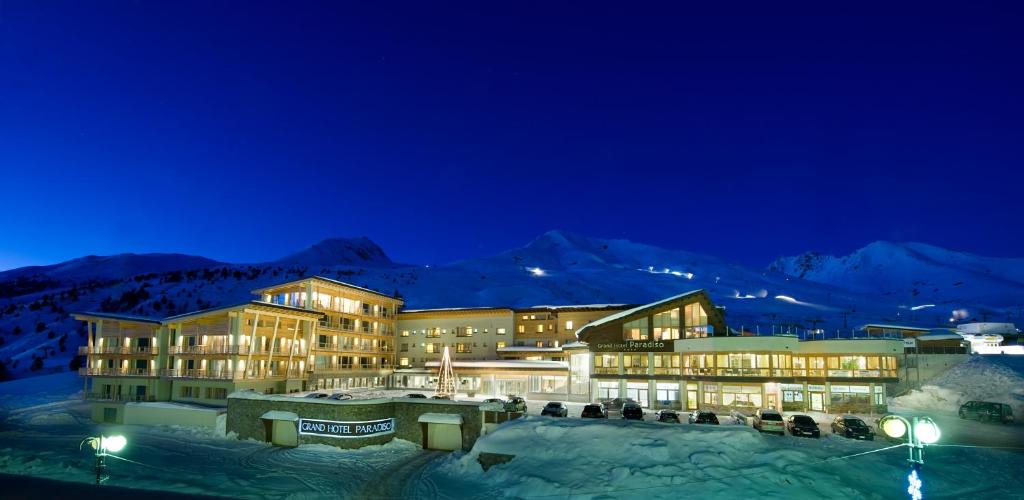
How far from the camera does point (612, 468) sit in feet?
98.4

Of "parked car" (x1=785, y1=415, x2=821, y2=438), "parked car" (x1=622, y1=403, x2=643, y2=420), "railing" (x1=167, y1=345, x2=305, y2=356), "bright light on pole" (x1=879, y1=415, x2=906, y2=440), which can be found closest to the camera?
"bright light on pole" (x1=879, y1=415, x2=906, y2=440)

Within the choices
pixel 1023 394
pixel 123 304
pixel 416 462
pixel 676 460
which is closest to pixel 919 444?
pixel 676 460

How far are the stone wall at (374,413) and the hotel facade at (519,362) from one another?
558 inches

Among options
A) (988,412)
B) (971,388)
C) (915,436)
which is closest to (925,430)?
(915,436)

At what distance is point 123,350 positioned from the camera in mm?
61500

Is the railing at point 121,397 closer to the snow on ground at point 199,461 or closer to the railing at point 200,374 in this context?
the railing at point 200,374

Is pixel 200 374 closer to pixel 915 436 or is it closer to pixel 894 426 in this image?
pixel 894 426

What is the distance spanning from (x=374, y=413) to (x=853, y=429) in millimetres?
29751

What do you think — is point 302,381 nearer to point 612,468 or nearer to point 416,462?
point 416,462

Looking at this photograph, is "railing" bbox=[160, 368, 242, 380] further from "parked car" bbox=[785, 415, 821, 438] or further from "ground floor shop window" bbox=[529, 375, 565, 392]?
"parked car" bbox=[785, 415, 821, 438]

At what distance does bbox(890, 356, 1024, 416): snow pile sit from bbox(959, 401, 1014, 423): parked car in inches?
140

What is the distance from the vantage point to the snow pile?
52.8 metres

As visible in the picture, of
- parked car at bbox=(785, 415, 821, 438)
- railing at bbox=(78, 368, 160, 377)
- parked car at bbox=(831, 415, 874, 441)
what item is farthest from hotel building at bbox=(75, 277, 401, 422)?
parked car at bbox=(831, 415, 874, 441)

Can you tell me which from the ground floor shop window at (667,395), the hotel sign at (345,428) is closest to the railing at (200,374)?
the hotel sign at (345,428)
